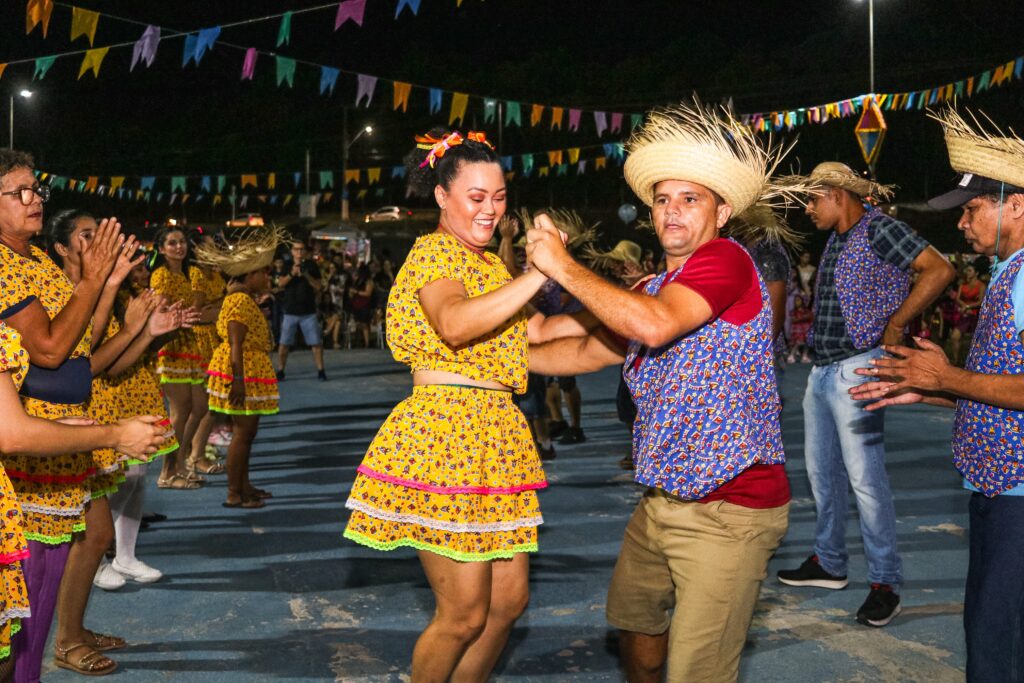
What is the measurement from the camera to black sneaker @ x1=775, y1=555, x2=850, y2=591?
5262 mm

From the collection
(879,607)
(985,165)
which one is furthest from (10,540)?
(879,607)

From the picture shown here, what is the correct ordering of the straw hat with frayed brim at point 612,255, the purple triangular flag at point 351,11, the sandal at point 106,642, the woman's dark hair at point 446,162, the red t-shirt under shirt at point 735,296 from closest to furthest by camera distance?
the red t-shirt under shirt at point 735,296 < the woman's dark hair at point 446,162 < the sandal at point 106,642 < the straw hat with frayed brim at point 612,255 < the purple triangular flag at point 351,11

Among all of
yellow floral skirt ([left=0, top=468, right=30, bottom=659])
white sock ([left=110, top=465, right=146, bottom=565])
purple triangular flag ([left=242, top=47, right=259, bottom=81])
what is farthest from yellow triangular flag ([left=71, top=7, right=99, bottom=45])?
yellow floral skirt ([left=0, top=468, right=30, bottom=659])

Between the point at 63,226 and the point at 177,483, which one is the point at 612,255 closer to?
the point at 177,483

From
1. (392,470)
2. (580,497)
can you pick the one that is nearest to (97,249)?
(392,470)

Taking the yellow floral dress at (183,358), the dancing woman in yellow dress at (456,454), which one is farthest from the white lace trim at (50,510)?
the yellow floral dress at (183,358)

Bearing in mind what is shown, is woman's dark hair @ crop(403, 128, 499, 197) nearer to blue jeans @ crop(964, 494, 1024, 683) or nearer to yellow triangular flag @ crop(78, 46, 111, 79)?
blue jeans @ crop(964, 494, 1024, 683)

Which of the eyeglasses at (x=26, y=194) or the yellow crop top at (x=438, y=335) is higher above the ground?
the eyeglasses at (x=26, y=194)

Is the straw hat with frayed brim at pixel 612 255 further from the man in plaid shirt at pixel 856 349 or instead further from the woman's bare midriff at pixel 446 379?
the woman's bare midriff at pixel 446 379

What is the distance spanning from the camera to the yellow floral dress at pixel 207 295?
8227mm

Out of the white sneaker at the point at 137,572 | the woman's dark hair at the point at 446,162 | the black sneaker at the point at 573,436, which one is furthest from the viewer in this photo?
the black sneaker at the point at 573,436

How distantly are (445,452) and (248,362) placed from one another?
183 inches

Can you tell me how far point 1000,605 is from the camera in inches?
116

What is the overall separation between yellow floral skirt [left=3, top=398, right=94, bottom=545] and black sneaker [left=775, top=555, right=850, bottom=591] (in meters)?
3.49
